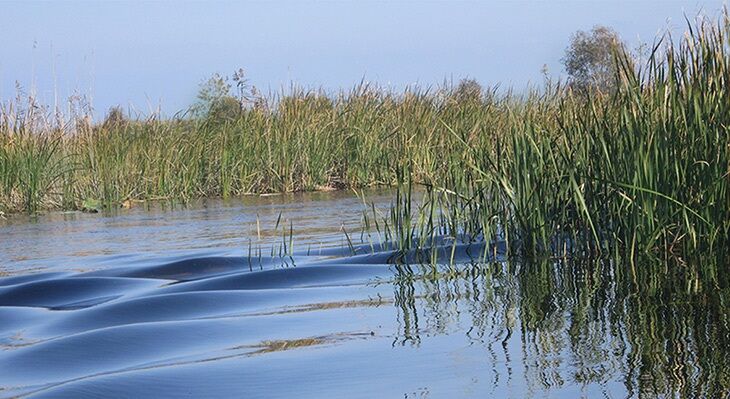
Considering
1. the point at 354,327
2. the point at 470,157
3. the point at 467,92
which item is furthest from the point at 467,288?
the point at 467,92

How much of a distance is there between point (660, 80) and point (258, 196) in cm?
819

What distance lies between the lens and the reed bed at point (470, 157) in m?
4.99

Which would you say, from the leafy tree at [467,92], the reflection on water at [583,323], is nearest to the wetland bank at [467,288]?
the reflection on water at [583,323]

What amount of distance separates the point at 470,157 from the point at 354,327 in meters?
2.87

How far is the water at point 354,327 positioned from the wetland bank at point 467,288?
1 cm

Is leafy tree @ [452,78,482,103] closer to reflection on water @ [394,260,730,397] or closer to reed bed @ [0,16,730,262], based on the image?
reed bed @ [0,16,730,262]

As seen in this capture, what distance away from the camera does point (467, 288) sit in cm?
502

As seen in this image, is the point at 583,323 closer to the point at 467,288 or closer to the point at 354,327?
the point at 354,327

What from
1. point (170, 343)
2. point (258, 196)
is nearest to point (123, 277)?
point (170, 343)

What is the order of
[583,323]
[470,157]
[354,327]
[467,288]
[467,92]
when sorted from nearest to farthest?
[583,323] → [354,327] → [467,288] → [470,157] → [467,92]

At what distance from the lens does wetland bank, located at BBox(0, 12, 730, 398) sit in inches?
131

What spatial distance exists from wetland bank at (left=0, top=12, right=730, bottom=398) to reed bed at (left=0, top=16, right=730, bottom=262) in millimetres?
22

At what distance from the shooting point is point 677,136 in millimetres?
4973

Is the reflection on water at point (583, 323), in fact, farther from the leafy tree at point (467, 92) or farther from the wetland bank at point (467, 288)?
the leafy tree at point (467, 92)
